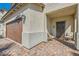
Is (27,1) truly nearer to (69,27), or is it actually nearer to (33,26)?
(33,26)

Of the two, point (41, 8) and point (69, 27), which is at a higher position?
point (41, 8)

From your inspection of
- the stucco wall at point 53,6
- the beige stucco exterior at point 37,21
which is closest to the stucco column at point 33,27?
the beige stucco exterior at point 37,21

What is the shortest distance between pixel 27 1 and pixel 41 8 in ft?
5.52

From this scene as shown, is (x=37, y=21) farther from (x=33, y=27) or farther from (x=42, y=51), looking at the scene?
(x=42, y=51)

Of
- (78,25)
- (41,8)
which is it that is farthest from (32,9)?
(78,25)

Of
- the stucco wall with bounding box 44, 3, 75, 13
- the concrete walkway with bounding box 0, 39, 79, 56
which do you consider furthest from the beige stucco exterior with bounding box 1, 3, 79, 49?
the concrete walkway with bounding box 0, 39, 79, 56

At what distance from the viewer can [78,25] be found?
5.20 metres

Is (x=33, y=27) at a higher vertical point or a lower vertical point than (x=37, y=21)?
lower

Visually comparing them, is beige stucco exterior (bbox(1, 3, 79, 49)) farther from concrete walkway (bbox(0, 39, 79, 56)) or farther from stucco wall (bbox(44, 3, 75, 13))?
concrete walkway (bbox(0, 39, 79, 56))

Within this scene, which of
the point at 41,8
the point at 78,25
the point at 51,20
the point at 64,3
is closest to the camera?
the point at 78,25

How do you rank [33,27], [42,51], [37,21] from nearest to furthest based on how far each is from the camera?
1. [42,51]
2. [33,27]
3. [37,21]

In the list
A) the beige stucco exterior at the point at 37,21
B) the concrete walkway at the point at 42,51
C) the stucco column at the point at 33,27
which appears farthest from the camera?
the stucco column at the point at 33,27

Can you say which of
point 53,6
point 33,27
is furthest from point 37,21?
point 53,6

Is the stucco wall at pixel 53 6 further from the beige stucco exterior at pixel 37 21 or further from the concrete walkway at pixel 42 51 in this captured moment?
the concrete walkway at pixel 42 51
